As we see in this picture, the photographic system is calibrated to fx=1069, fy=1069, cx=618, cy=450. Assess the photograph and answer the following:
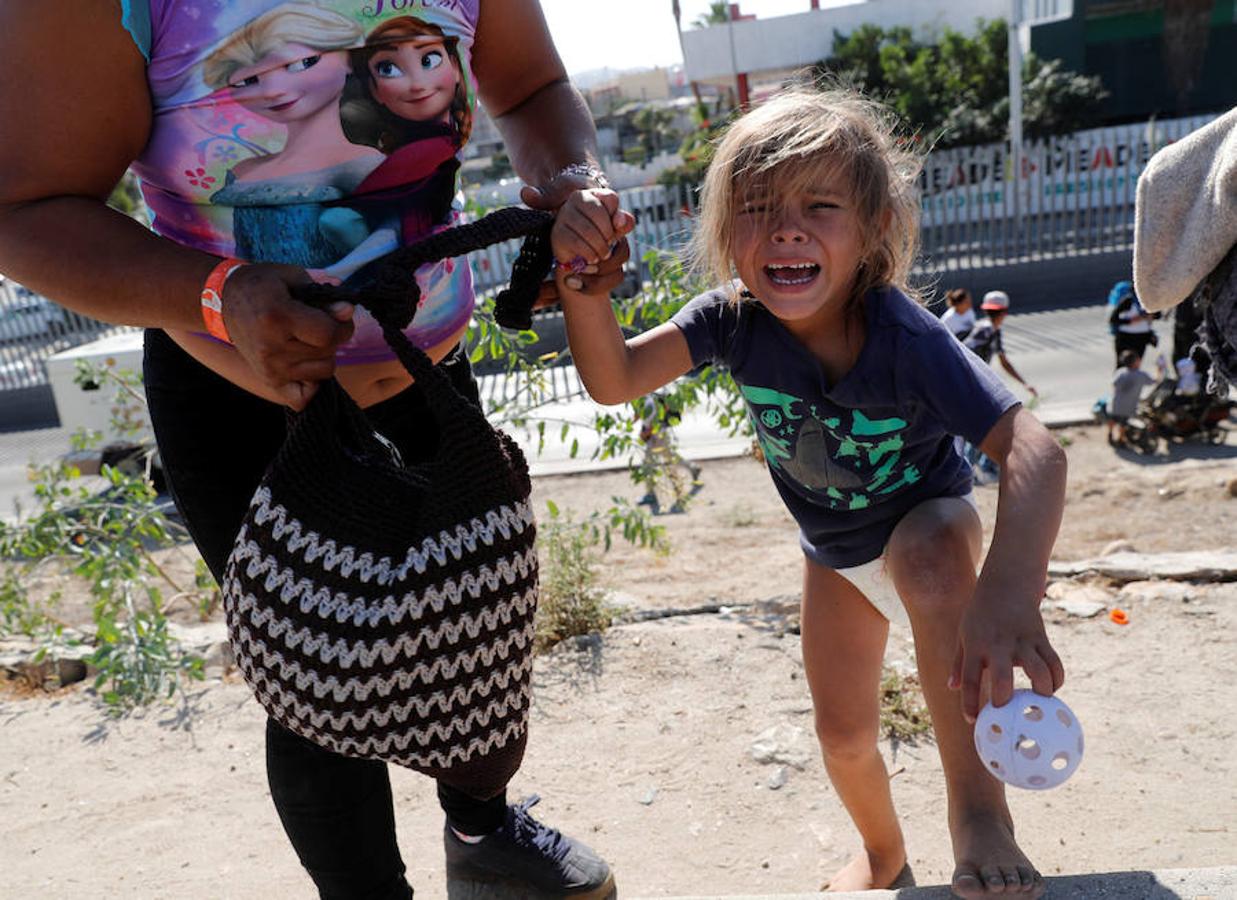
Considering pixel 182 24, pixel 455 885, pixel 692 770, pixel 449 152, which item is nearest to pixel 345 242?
pixel 449 152

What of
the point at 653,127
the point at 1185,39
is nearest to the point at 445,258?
the point at 1185,39

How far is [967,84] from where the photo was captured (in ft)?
79.8

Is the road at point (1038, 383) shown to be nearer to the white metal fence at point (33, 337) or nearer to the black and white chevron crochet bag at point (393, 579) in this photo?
the black and white chevron crochet bag at point (393, 579)

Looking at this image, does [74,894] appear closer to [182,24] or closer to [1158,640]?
[182,24]

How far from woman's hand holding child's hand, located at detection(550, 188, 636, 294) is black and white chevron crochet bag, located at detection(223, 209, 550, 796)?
8 centimetres

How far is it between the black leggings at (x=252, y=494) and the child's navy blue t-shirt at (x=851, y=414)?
589 millimetres

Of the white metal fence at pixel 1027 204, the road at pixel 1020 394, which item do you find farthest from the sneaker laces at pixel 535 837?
the white metal fence at pixel 1027 204

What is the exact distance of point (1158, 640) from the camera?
10.9 ft

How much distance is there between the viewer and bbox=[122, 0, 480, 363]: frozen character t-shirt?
4.63 ft

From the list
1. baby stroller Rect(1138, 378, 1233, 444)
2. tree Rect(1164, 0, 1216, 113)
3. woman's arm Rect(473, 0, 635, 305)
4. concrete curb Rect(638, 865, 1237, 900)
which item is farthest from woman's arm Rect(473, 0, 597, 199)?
tree Rect(1164, 0, 1216, 113)

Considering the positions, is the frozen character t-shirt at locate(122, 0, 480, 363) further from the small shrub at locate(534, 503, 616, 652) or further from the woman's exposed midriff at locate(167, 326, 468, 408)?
the small shrub at locate(534, 503, 616, 652)

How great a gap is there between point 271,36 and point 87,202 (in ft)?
1.06

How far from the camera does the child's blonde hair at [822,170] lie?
5.80 feet

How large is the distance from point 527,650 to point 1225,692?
237cm
